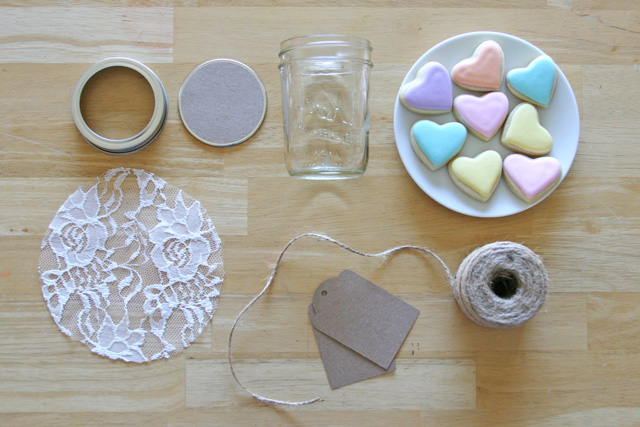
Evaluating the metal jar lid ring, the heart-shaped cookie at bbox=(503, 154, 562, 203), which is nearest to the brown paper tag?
the heart-shaped cookie at bbox=(503, 154, 562, 203)

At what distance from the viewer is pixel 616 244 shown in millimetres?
988

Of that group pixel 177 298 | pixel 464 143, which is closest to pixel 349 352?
pixel 177 298

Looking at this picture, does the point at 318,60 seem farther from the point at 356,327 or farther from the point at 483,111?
the point at 356,327

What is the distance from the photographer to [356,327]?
38.0 inches

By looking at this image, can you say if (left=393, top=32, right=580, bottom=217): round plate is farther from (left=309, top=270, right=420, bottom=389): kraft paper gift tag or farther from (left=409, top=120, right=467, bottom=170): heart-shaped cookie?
(left=309, top=270, right=420, bottom=389): kraft paper gift tag

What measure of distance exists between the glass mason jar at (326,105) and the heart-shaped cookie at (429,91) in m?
0.08

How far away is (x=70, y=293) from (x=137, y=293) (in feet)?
0.45

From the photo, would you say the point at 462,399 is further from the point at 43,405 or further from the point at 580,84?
the point at 43,405

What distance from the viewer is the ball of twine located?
844 mm

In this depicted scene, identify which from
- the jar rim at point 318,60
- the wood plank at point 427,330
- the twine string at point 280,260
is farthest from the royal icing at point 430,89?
the wood plank at point 427,330

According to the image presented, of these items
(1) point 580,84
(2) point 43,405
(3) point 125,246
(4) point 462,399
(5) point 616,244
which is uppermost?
(1) point 580,84

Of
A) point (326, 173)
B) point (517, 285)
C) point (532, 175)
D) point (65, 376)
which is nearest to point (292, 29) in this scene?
point (326, 173)

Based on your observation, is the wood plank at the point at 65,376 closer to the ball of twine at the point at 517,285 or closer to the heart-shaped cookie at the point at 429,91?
the ball of twine at the point at 517,285

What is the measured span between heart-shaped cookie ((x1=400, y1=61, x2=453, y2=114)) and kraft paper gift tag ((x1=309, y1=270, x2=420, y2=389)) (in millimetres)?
374
